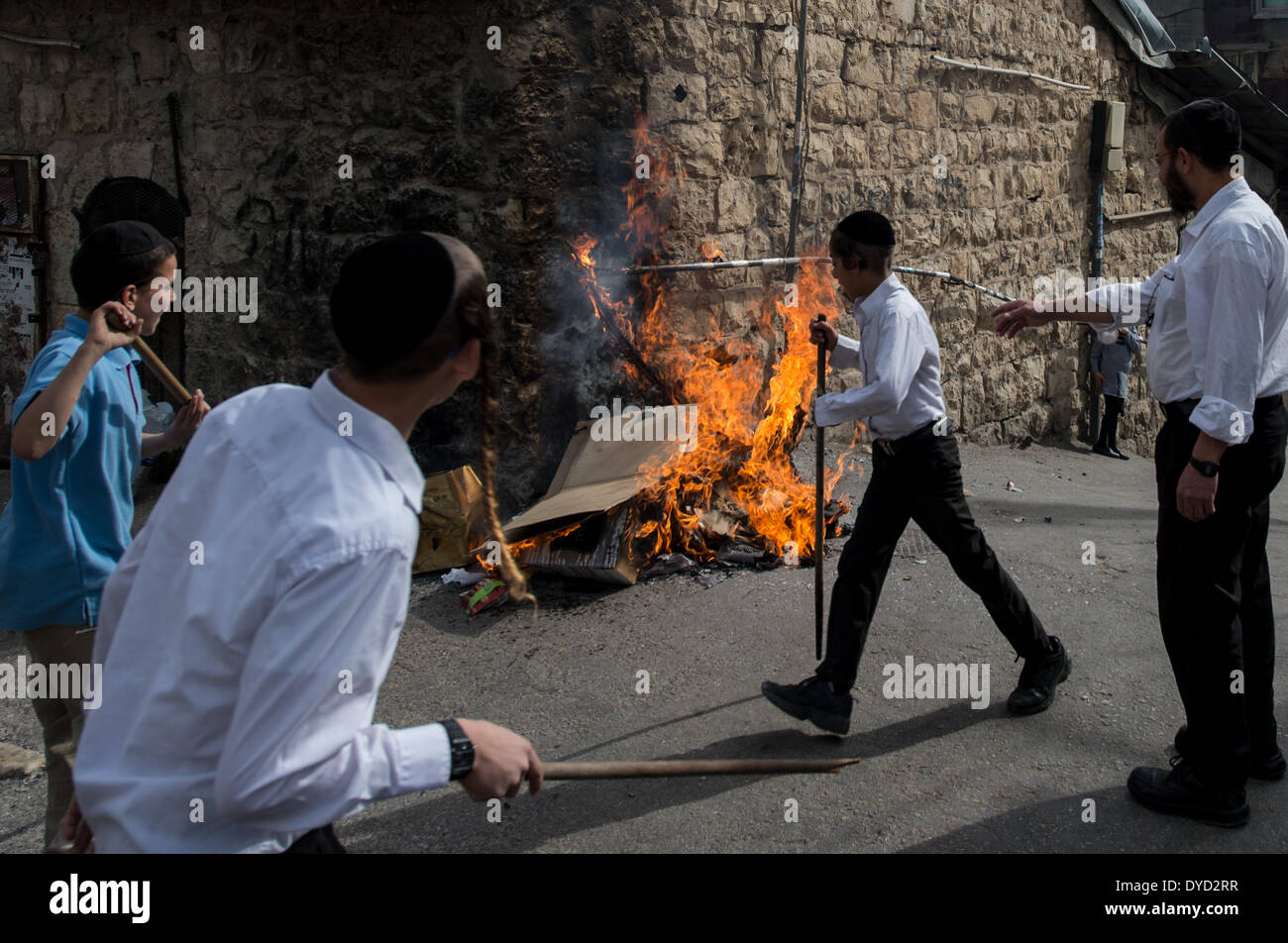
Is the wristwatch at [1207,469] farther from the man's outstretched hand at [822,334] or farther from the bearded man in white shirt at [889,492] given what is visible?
the man's outstretched hand at [822,334]

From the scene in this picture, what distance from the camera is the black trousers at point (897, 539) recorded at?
4090 millimetres

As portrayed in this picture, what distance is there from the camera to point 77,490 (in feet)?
9.91

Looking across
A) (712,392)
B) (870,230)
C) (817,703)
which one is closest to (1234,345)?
(870,230)

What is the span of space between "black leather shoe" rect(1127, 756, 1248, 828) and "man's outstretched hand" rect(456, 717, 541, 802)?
2739mm

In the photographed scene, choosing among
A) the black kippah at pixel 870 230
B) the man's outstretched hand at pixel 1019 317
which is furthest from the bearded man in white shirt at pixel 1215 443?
the black kippah at pixel 870 230

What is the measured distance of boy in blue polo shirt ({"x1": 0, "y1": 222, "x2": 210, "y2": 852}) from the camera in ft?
9.67

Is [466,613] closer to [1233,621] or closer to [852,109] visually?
[1233,621]

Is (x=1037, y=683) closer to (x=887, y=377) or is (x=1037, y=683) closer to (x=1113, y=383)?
(x=887, y=377)

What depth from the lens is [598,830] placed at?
3555mm

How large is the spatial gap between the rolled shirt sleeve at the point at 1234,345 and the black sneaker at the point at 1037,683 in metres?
1.45

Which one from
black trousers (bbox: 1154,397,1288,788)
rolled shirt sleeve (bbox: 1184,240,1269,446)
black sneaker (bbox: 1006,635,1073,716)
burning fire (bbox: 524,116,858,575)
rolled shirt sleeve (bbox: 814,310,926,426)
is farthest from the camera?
burning fire (bbox: 524,116,858,575)

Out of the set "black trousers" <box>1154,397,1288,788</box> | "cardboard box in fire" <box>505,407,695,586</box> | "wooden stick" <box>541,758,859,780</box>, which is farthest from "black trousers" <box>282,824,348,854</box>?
"cardboard box in fire" <box>505,407,695,586</box>

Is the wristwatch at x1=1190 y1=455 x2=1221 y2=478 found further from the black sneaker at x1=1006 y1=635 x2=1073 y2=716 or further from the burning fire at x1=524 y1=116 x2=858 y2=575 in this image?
the burning fire at x1=524 y1=116 x2=858 y2=575
